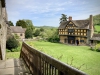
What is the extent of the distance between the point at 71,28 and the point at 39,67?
1497 inches

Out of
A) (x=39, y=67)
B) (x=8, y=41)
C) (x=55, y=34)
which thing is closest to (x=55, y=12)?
(x=55, y=34)

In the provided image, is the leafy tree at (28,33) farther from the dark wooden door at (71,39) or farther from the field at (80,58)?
the field at (80,58)

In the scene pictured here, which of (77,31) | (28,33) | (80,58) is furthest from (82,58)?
(28,33)

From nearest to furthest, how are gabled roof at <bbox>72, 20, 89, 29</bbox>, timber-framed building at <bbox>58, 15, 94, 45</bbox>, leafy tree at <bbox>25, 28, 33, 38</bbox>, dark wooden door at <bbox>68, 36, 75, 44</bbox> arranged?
timber-framed building at <bbox>58, 15, 94, 45</bbox>
gabled roof at <bbox>72, 20, 89, 29</bbox>
dark wooden door at <bbox>68, 36, 75, 44</bbox>
leafy tree at <bbox>25, 28, 33, 38</bbox>

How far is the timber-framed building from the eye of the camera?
3653cm

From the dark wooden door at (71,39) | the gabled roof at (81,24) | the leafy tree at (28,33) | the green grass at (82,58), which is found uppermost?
the gabled roof at (81,24)

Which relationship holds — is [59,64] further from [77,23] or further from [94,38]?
[77,23]

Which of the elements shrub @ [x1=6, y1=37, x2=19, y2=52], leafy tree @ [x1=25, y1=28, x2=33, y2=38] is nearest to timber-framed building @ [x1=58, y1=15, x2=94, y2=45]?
leafy tree @ [x1=25, y1=28, x2=33, y2=38]

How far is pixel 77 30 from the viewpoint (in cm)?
3900

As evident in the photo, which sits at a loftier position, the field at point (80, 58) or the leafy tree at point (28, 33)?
the leafy tree at point (28, 33)

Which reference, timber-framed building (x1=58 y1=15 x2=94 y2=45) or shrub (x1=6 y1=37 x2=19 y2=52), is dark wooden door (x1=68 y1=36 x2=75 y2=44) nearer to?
timber-framed building (x1=58 y1=15 x2=94 y2=45)

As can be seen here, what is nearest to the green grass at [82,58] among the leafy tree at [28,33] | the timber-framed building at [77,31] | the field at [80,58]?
the field at [80,58]

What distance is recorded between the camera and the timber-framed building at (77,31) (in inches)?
1438

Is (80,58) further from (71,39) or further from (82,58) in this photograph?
(71,39)
